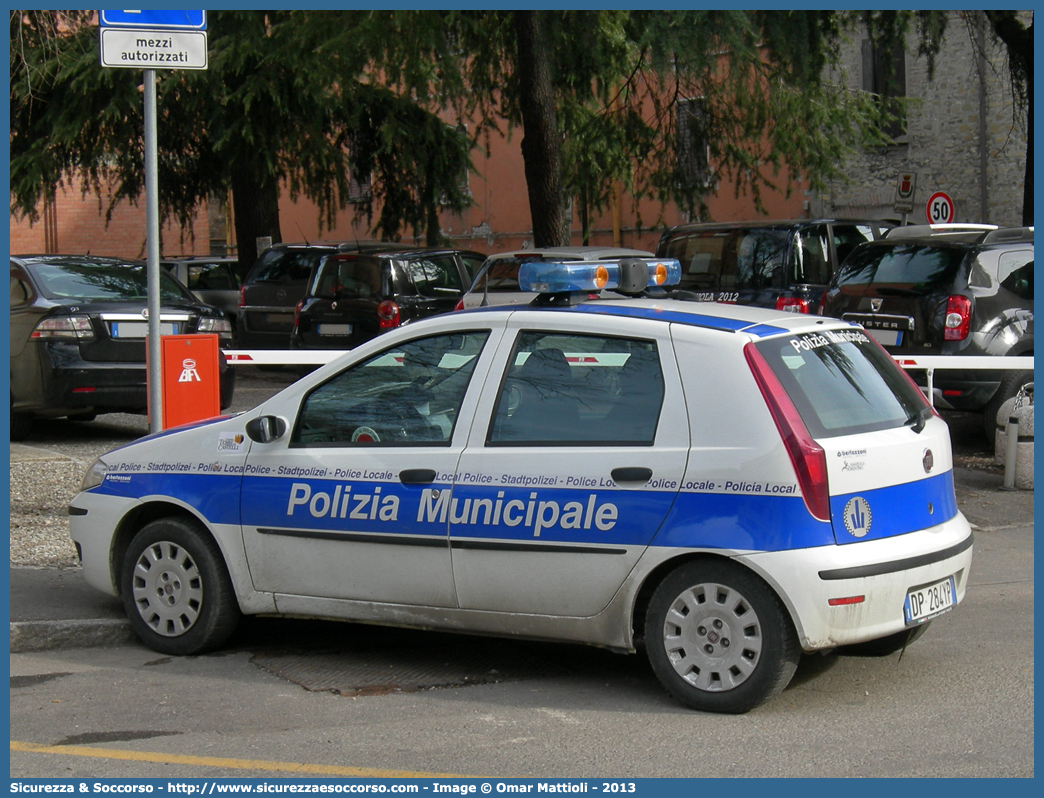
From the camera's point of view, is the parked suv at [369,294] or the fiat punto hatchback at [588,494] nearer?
the fiat punto hatchback at [588,494]

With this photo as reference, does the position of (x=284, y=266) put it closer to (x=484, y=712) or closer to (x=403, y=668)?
(x=403, y=668)

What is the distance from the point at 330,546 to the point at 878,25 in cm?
1184

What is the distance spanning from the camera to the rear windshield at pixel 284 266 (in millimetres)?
19672

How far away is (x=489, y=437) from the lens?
5379mm

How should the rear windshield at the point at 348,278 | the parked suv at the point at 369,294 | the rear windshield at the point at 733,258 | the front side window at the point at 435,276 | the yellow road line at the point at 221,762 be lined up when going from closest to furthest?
the yellow road line at the point at 221,762 → the rear windshield at the point at 733,258 → the parked suv at the point at 369,294 → the rear windshield at the point at 348,278 → the front side window at the point at 435,276

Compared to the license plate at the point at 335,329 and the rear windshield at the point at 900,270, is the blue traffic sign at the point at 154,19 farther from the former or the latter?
the license plate at the point at 335,329

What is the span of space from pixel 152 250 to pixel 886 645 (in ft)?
16.2

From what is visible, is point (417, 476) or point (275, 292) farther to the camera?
point (275, 292)

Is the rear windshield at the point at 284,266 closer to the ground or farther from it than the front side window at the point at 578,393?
farther from it

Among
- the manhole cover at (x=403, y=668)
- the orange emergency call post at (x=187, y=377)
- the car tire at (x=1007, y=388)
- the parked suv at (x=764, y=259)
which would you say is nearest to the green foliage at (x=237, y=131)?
the parked suv at (x=764, y=259)

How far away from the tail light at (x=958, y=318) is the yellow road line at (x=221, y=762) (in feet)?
26.6

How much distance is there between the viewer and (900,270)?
11.7 m

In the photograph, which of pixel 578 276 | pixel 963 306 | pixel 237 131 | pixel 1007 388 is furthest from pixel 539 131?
pixel 578 276

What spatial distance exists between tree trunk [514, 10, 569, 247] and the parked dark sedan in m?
6.04
